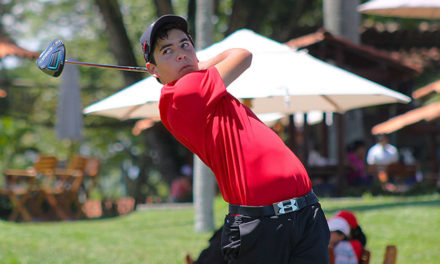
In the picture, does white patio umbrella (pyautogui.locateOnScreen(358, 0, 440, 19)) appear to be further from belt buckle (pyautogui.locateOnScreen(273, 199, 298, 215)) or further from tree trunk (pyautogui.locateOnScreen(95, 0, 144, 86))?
tree trunk (pyautogui.locateOnScreen(95, 0, 144, 86))

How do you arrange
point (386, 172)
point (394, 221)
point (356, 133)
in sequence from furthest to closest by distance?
point (356, 133) < point (386, 172) < point (394, 221)

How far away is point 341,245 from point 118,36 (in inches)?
544

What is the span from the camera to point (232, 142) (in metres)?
2.64

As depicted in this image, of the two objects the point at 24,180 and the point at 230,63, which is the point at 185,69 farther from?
the point at 24,180

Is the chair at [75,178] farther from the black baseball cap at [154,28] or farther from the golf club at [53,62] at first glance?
the black baseball cap at [154,28]

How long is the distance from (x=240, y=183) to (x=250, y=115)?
0.27 m

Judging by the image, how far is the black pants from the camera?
8.55ft

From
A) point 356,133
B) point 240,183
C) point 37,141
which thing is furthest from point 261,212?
point 37,141

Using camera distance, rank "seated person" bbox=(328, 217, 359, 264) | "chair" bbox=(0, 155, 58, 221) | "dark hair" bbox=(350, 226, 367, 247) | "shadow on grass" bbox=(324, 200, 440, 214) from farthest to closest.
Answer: "chair" bbox=(0, 155, 58, 221) < "shadow on grass" bbox=(324, 200, 440, 214) < "dark hair" bbox=(350, 226, 367, 247) < "seated person" bbox=(328, 217, 359, 264)

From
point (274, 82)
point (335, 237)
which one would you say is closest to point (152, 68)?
point (335, 237)

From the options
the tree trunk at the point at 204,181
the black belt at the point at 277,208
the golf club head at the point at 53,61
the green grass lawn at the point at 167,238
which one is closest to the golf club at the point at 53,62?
the golf club head at the point at 53,61

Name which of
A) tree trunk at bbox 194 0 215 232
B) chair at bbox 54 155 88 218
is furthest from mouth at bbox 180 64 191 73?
chair at bbox 54 155 88 218

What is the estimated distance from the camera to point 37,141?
34.0 meters

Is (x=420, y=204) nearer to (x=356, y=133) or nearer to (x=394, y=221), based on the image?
(x=394, y=221)
